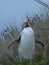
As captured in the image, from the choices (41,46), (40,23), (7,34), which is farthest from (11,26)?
(41,46)

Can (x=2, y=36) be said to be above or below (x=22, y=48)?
below

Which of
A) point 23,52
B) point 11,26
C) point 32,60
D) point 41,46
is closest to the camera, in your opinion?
point 32,60

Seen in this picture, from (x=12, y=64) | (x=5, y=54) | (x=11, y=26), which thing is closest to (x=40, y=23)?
(x=11, y=26)

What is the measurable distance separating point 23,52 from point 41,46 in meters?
0.59

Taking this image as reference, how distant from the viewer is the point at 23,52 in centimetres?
583

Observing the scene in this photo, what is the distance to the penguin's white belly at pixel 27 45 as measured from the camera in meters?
5.80

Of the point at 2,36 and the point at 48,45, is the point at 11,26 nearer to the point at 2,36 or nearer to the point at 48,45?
the point at 2,36

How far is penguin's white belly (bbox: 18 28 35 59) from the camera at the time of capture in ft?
19.0

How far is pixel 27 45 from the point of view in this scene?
5.85 m

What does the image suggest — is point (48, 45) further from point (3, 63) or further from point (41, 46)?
point (3, 63)

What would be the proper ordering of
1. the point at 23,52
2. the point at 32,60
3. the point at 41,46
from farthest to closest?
the point at 41,46 → the point at 23,52 → the point at 32,60

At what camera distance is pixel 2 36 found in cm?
787

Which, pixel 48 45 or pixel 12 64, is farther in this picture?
pixel 48 45

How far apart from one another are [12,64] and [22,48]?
1.66ft
